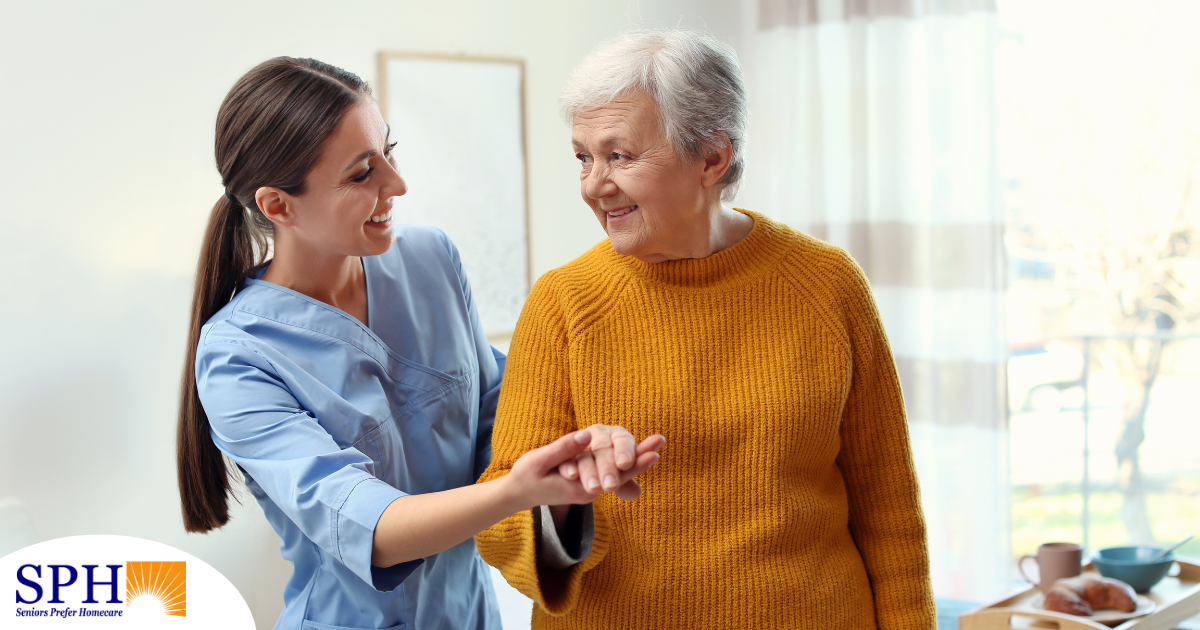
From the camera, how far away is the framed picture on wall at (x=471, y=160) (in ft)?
8.25

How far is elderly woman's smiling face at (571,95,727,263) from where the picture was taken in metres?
1.17

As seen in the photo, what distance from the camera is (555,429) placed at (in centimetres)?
120

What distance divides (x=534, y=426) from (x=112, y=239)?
1214 millimetres

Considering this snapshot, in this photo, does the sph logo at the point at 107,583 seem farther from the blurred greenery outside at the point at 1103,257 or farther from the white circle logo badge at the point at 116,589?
the blurred greenery outside at the point at 1103,257

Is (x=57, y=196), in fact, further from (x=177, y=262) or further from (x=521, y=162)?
(x=521, y=162)

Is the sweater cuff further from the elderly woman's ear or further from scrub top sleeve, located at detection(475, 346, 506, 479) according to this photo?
the elderly woman's ear

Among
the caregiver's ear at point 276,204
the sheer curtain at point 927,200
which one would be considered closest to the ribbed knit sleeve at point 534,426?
the caregiver's ear at point 276,204

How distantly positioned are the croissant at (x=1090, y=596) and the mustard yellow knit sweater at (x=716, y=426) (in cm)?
98

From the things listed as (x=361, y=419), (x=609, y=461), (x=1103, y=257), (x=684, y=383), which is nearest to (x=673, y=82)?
(x=684, y=383)

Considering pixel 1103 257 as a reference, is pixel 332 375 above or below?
above

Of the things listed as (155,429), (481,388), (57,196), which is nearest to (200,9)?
(57,196)

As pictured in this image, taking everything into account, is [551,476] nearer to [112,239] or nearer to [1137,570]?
[112,239]

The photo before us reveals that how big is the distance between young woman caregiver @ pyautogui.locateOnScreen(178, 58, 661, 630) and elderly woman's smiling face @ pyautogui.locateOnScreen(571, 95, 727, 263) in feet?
0.95

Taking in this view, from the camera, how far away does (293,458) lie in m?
1.12
